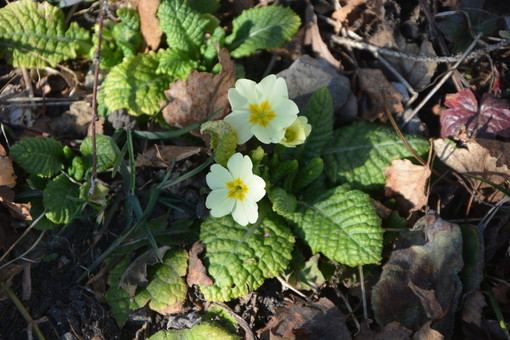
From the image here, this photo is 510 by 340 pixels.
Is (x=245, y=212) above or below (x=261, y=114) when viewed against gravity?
below

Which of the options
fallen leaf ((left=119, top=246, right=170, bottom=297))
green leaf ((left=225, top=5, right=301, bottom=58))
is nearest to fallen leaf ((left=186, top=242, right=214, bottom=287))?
fallen leaf ((left=119, top=246, right=170, bottom=297))

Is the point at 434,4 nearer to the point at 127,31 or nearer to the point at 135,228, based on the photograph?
the point at 127,31

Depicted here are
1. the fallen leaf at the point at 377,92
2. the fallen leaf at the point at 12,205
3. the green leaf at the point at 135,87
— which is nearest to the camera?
the fallen leaf at the point at 12,205

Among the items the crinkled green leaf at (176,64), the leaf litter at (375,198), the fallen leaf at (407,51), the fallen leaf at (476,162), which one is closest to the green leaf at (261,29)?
the leaf litter at (375,198)

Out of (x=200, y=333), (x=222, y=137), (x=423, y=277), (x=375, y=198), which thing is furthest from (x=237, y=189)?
(x=423, y=277)

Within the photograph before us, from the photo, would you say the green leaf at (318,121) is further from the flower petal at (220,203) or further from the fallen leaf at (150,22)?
the fallen leaf at (150,22)

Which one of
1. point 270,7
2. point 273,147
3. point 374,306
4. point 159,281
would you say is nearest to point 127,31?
point 270,7

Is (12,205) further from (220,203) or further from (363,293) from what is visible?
(363,293)
